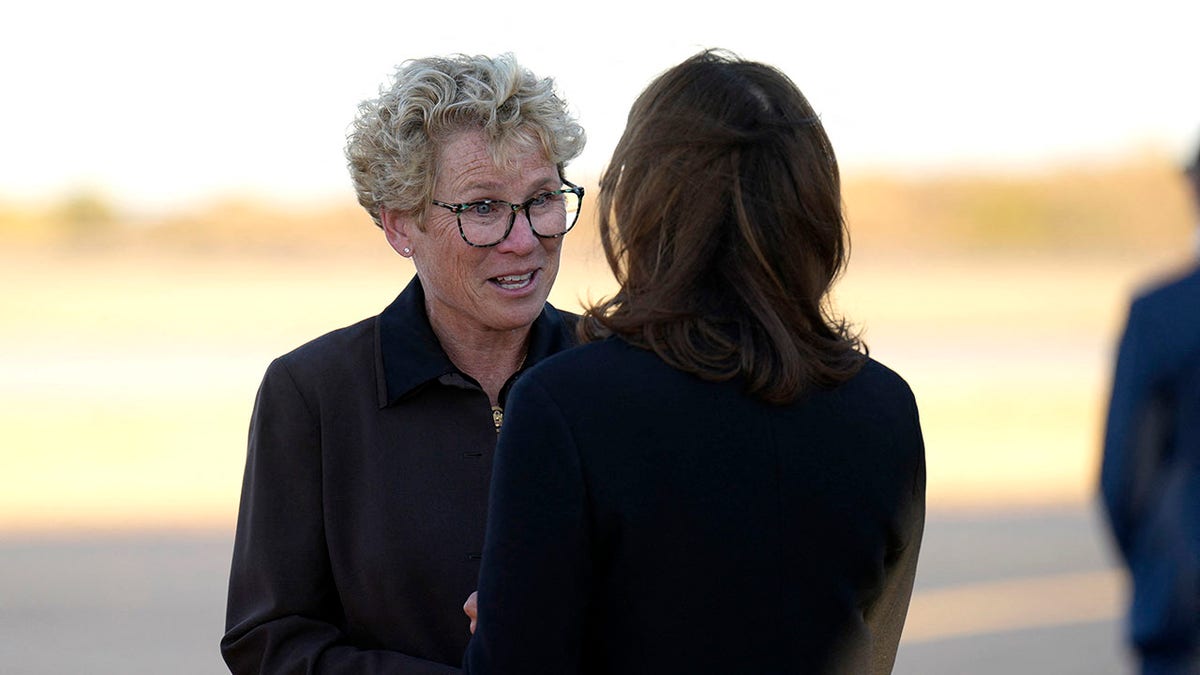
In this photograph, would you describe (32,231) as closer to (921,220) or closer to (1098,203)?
(921,220)

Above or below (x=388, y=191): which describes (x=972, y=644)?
below

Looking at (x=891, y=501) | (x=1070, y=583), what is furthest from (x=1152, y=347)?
(x=1070, y=583)

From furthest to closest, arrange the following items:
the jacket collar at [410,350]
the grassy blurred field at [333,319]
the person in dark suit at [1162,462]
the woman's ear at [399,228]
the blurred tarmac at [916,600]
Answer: the grassy blurred field at [333,319], the blurred tarmac at [916,600], the woman's ear at [399,228], the jacket collar at [410,350], the person in dark suit at [1162,462]

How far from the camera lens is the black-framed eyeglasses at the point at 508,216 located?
10.4 ft

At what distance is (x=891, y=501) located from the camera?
2238 mm

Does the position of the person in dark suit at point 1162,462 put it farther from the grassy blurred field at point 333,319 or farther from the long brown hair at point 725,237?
the long brown hair at point 725,237

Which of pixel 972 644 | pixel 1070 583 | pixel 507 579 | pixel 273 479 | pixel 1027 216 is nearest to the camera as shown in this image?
→ pixel 507 579

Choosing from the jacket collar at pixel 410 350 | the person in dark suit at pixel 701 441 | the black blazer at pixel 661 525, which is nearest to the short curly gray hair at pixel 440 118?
the jacket collar at pixel 410 350

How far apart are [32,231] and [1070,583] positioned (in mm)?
38539

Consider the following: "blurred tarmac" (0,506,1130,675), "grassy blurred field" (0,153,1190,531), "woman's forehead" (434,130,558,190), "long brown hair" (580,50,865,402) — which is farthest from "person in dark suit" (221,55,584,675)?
"blurred tarmac" (0,506,1130,675)

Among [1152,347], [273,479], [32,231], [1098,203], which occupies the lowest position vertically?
[1098,203]

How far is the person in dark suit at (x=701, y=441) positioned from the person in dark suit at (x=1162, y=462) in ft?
1.28

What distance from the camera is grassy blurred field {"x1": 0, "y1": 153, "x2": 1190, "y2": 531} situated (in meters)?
12.6

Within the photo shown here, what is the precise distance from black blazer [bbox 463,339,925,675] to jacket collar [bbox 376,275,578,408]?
957 millimetres
